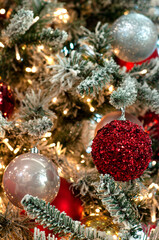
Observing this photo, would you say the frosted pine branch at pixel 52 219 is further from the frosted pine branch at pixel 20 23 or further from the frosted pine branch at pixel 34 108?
the frosted pine branch at pixel 20 23

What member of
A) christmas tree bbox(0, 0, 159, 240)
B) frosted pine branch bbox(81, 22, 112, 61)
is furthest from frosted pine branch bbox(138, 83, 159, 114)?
frosted pine branch bbox(81, 22, 112, 61)

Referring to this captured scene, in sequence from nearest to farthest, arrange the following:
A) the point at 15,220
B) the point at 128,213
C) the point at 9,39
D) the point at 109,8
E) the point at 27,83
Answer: the point at 128,213 → the point at 15,220 → the point at 9,39 → the point at 27,83 → the point at 109,8

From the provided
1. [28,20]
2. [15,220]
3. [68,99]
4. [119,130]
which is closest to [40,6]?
[28,20]

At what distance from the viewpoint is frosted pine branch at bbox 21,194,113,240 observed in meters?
0.44

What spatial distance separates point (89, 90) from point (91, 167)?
0.80 feet

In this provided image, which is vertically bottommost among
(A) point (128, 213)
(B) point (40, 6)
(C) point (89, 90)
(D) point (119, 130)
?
(A) point (128, 213)

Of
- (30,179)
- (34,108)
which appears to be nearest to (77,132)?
(34,108)

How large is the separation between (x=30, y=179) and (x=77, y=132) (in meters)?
0.27

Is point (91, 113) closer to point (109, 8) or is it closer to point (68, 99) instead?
point (68, 99)

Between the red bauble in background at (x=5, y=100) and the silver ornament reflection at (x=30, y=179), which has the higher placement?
the red bauble in background at (x=5, y=100)

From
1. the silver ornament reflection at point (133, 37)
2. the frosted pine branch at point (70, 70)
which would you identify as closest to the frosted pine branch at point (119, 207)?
the frosted pine branch at point (70, 70)

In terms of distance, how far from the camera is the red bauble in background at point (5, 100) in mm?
663

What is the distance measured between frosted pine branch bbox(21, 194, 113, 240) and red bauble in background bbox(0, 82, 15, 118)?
0.95ft

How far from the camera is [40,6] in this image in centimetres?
74
